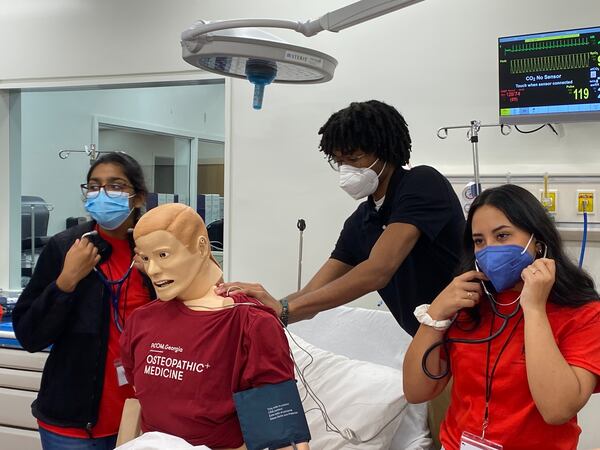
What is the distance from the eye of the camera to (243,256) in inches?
121

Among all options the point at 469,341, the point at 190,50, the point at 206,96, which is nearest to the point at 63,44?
the point at 206,96

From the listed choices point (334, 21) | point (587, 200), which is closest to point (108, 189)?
point (334, 21)

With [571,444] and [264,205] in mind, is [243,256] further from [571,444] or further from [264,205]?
[571,444]

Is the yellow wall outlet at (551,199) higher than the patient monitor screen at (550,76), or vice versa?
the patient monitor screen at (550,76)

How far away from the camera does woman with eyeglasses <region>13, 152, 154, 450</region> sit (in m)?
1.62

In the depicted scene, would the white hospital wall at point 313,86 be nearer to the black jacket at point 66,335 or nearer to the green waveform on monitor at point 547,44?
the green waveform on monitor at point 547,44

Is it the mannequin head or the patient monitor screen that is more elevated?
the patient monitor screen

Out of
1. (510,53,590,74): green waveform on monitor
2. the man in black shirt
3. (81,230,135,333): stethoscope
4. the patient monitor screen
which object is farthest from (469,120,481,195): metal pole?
(81,230,135,333): stethoscope

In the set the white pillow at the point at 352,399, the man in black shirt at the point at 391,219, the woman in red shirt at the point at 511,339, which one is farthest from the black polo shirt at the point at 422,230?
the woman in red shirt at the point at 511,339

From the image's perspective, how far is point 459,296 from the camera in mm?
1316

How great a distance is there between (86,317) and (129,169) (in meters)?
0.45

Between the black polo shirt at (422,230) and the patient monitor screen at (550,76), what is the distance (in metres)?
0.81

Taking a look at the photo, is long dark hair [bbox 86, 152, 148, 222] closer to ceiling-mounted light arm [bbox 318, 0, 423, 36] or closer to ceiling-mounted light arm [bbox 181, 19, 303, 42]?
ceiling-mounted light arm [bbox 181, 19, 303, 42]

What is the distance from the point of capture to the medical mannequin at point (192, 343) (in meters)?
1.21
